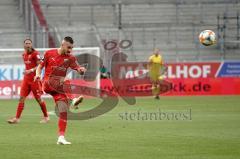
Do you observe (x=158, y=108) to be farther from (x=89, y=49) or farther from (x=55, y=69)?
(x=55, y=69)

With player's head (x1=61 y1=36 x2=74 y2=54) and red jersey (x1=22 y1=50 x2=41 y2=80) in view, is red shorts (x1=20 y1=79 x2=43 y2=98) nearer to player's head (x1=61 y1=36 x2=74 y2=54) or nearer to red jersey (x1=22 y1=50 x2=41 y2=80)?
red jersey (x1=22 y1=50 x2=41 y2=80)

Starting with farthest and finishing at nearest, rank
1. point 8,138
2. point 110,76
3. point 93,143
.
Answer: point 110,76 < point 8,138 < point 93,143

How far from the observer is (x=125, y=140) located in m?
16.8

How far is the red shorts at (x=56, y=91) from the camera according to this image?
16.4 meters

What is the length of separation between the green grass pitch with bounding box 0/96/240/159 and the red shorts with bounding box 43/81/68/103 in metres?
0.96

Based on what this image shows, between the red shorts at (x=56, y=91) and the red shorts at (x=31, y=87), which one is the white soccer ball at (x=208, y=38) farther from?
the red shorts at (x=56, y=91)

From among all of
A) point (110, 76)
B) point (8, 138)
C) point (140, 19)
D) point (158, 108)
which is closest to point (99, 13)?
point (140, 19)

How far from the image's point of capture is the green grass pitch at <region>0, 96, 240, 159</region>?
46.9 ft

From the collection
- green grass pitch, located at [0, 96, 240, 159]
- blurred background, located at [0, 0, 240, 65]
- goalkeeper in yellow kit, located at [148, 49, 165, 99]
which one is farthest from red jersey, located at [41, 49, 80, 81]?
blurred background, located at [0, 0, 240, 65]

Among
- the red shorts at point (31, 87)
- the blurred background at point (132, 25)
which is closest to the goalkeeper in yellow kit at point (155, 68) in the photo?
the blurred background at point (132, 25)

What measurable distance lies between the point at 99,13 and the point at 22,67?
10.2 meters

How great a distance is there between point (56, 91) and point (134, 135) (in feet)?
7.78

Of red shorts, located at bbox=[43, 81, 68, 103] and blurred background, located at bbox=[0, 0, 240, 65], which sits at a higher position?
blurred background, located at bbox=[0, 0, 240, 65]

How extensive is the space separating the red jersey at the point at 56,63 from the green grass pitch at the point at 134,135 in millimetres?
1484
